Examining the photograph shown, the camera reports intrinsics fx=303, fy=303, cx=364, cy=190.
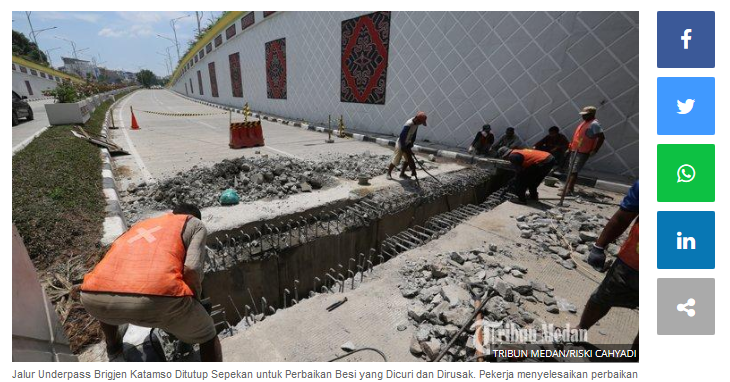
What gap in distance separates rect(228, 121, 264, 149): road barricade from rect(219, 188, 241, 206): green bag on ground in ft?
14.4

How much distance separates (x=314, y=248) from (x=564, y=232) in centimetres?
333

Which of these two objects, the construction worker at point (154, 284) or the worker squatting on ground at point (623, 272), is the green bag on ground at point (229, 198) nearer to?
the construction worker at point (154, 284)

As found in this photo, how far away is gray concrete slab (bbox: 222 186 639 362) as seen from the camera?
7.27 feet

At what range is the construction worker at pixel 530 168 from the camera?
Result: 4.95 m

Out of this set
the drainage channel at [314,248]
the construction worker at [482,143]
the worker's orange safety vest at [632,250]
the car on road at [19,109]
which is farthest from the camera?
the car on road at [19,109]

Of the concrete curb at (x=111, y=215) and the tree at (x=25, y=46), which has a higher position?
the tree at (x=25, y=46)

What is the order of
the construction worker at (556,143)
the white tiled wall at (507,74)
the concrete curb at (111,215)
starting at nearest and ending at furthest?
the concrete curb at (111,215) < the white tiled wall at (507,74) < the construction worker at (556,143)

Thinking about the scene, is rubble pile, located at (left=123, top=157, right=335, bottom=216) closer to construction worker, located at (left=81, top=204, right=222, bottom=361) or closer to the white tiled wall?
construction worker, located at (left=81, top=204, right=222, bottom=361)

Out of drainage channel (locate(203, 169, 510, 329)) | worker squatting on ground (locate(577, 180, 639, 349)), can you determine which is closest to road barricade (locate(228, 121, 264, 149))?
drainage channel (locate(203, 169, 510, 329))

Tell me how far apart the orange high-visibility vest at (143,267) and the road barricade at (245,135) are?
22.8 ft

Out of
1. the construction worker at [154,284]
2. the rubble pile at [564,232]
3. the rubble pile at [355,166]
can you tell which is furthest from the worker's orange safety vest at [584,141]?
the construction worker at [154,284]

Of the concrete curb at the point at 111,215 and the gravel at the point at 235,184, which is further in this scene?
the gravel at the point at 235,184

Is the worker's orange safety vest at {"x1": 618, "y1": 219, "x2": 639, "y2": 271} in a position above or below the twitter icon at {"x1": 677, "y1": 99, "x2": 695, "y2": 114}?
below

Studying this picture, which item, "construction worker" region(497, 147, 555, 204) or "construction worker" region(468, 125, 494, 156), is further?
"construction worker" region(468, 125, 494, 156)
